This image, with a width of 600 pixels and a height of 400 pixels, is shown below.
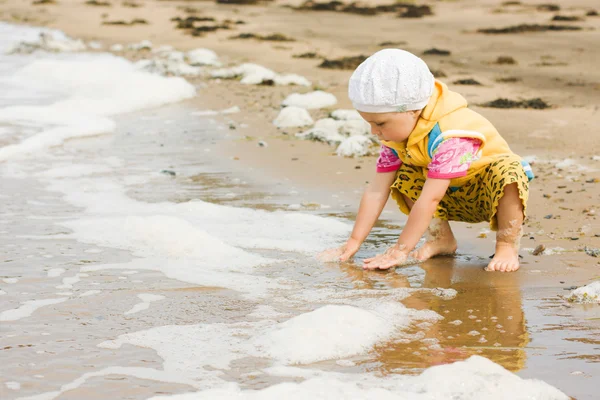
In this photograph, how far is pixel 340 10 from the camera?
2012cm

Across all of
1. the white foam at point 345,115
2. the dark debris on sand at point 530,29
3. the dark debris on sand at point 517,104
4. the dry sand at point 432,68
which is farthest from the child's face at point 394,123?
the dark debris on sand at point 530,29

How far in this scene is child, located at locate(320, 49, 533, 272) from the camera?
369 cm

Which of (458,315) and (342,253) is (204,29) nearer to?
(342,253)

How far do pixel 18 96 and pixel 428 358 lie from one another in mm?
7782

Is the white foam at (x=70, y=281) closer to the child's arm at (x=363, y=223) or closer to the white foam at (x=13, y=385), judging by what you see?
the white foam at (x=13, y=385)

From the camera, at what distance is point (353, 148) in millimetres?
6387

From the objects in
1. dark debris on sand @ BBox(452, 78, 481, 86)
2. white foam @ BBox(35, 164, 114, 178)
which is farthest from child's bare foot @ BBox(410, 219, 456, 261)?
dark debris on sand @ BBox(452, 78, 481, 86)

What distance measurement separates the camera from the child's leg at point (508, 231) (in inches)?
153

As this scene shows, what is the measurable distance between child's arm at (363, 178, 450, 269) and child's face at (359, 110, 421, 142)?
0.79 feet

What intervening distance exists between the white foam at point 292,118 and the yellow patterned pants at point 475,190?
10.8 feet

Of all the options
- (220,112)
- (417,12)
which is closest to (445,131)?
(220,112)

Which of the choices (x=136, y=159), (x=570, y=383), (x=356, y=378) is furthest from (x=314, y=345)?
(x=136, y=159)

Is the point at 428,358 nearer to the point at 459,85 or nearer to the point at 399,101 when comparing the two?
the point at 399,101

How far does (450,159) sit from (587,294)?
81cm
